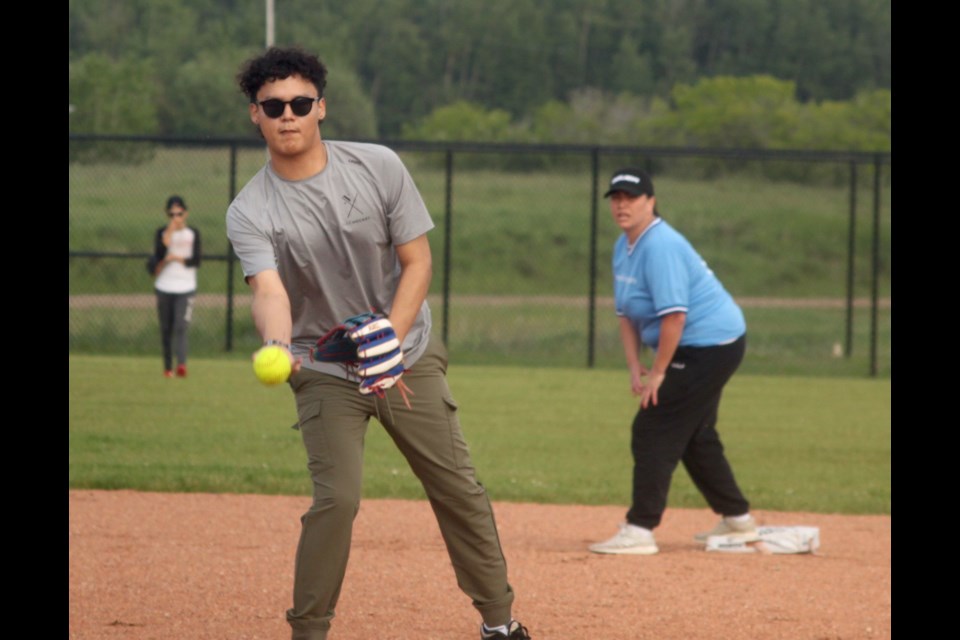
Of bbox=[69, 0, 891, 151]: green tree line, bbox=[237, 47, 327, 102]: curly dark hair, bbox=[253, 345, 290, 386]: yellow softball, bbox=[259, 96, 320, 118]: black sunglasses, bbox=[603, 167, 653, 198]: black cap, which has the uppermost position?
bbox=[69, 0, 891, 151]: green tree line

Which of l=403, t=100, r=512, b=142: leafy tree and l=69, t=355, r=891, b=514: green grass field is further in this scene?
l=403, t=100, r=512, b=142: leafy tree

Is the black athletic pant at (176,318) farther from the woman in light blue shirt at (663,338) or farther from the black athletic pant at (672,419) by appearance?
the black athletic pant at (672,419)

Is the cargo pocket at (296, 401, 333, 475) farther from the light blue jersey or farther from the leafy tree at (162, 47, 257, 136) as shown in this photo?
the leafy tree at (162, 47, 257, 136)

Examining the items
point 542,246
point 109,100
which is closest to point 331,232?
point 542,246

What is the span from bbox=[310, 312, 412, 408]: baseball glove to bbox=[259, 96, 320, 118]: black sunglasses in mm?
713

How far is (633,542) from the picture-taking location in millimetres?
7121

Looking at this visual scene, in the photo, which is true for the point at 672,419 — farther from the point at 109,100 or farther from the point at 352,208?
the point at 109,100

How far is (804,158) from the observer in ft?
55.6

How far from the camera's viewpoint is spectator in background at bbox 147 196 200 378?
47.2 feet

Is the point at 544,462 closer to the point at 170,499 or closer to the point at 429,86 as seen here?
the point at 170,499

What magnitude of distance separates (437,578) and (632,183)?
7.02 ft

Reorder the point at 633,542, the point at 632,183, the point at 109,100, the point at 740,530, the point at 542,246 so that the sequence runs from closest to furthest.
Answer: the point at 632,183
the point at 633,542
the point at 740,530
the point at 542,246
the point at 109,100

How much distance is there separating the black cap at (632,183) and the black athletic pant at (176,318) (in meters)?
8.28

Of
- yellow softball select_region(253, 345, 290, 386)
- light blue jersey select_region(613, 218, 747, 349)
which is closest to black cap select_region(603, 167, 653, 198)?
light blue jersey select_region(613, 218, 747, 349)
